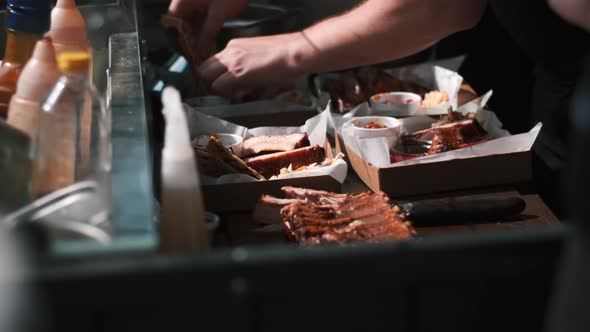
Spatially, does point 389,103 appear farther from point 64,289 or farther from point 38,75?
point 64,289

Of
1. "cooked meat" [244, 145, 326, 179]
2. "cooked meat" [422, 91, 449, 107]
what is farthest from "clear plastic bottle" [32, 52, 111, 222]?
"cooked meat" [422, 91, 449, 107]

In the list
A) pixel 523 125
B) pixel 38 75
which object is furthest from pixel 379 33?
pixel 38 75

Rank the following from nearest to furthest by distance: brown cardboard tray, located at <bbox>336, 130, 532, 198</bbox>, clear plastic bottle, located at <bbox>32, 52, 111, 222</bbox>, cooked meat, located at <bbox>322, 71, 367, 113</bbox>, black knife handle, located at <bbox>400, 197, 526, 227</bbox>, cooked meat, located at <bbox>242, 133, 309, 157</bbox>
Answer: clear plastic bottle, located at <bbox>32, 52, 111, 222</bbox> < black knife handle, located at <bbox>400, 197, 526, 227</bbox> < brown cardboard tray, located at <bbox>336, 130, 532, 198</bbox> < cooked meat, located at <bbox>242, 133, 309, 157</bbox> < cooked meat, located at <bbox>322, 71, 367, 113</bbox>

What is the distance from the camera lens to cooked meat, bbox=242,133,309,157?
2.33 metres

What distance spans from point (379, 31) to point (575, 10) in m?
0.92

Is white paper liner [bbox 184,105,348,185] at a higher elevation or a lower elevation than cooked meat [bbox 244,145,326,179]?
higher

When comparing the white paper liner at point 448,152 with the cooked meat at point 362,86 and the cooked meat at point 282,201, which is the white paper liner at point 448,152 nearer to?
the cooked meat at point 282,201

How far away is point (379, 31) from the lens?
2689 mm

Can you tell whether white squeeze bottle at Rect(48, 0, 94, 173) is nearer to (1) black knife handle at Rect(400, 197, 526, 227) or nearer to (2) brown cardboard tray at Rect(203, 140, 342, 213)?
(2) brown cardboard tray at Rect(203, 140, 342, 213)

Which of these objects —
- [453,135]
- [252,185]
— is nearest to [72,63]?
A: [252,185]

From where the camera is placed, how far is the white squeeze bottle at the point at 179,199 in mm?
1211

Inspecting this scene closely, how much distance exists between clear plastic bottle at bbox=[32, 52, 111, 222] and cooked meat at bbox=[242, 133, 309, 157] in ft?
3.53

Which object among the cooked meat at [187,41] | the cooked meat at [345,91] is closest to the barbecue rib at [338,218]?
the cooked meat at [345,91]

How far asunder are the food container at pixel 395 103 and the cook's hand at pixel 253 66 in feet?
1.05
